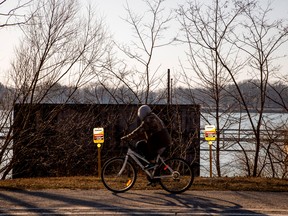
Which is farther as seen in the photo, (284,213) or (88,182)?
(88,182)

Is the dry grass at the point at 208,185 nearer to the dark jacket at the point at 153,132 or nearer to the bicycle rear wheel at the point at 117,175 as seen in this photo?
the bicycle rear wheel at the point at 117,175

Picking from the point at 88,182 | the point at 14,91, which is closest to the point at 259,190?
the point at 88,182

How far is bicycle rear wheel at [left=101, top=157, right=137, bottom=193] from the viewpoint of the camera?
866 cm

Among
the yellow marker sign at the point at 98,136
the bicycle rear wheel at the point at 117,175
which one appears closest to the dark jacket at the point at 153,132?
the bicycle rear wheel at the point at 117,175

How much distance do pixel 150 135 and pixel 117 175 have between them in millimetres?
960

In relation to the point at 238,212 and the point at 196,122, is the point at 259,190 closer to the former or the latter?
the point at 238,212

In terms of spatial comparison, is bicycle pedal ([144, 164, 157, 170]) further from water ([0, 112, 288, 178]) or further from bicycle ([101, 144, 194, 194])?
water ([0, 112, 288, 178])

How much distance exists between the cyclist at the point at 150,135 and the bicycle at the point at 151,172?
9 cm

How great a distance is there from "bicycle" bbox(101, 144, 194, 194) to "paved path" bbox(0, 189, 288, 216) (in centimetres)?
16

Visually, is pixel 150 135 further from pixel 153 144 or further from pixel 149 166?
pixel 149 166

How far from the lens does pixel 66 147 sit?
733 inches

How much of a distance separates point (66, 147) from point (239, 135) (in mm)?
6747

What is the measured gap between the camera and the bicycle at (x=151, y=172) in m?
8.63

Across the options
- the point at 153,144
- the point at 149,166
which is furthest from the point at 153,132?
the point at 149,166
